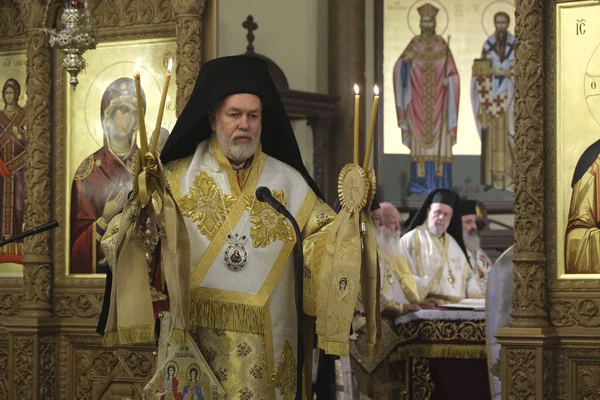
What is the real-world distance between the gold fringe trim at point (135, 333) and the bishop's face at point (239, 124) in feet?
3.12

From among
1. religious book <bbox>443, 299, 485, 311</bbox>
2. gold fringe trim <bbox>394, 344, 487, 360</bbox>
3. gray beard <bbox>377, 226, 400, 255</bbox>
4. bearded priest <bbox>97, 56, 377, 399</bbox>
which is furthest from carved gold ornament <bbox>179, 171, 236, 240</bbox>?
gray beard <bbox>377, 226, 400, 255</bbox>

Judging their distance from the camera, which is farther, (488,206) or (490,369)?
(488,206)

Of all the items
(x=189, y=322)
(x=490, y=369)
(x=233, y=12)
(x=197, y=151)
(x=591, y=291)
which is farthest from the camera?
(x=233, y=12)

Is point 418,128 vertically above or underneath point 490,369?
above

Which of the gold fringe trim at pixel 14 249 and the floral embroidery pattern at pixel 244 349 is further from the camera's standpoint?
the gold fringe trim at pixel 14 249

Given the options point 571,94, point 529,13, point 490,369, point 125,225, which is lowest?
point 490,369

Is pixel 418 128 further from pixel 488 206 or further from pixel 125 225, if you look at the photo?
pixel 125 225

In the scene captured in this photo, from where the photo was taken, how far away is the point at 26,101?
8484 mm

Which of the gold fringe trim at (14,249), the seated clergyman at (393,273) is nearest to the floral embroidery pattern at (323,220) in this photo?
the gold fringe trim at (14,249)

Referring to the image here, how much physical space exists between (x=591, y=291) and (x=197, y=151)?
2524 millimetres

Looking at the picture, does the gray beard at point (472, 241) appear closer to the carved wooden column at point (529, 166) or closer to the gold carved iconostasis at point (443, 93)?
the gold carved iconostasis at point (443, 93)

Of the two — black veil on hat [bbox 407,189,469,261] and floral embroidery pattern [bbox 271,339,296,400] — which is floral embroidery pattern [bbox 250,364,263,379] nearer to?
floral embroidery pattern [bbox 271,339,296,400]

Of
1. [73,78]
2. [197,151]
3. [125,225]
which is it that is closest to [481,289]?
[73,78]

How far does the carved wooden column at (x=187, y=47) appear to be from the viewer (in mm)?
7719
